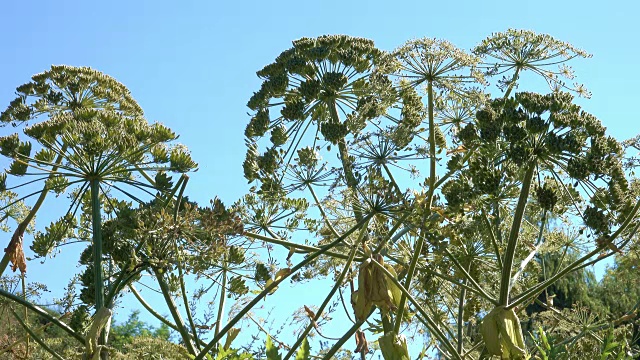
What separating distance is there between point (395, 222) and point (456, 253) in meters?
1.40

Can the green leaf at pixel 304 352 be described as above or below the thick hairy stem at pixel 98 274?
below

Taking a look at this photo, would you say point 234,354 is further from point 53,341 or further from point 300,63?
point 53,341

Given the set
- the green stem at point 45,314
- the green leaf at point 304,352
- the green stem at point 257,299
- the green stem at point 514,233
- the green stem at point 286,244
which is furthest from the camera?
the green stem at point 286,244

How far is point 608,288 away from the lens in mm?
28609

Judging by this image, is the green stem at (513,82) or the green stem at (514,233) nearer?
the green stem at (514,233)

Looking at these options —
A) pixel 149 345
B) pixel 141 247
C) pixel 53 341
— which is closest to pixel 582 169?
pixel 141 247

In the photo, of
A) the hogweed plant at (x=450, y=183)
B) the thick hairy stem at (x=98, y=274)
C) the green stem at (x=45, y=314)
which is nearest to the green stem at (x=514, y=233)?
the hogweed plant at (x=450, y=183)

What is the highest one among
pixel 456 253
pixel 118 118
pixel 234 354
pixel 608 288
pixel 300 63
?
pixel 608 288

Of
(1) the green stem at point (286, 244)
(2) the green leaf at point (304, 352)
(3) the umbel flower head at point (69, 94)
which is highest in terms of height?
(3) the umbel flower head at point (69, 94)

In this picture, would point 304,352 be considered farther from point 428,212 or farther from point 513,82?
point 513,82

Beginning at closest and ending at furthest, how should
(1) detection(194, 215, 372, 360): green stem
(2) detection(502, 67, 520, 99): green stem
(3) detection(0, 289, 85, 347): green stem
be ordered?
(1) detection(194, 215, 372, 360): green stem
(3) detection(0, 289, 85, 347): green stem
(2) detection(502, 67, 520, 99): green stem

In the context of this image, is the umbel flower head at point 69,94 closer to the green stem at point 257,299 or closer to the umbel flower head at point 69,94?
the umbel flower head at point 69,94

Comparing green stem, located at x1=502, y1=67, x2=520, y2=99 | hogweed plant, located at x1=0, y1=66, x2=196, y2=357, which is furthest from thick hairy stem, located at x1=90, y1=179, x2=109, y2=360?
green stem, located at x1=502, y1=67, x2=520, y2=99

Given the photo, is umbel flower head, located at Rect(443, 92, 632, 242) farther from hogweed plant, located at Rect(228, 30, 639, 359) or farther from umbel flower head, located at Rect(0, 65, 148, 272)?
umbel flower head, located at Rect(0, 65, 148, 272)
